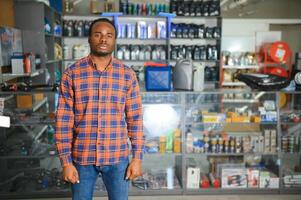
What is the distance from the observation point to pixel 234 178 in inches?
144

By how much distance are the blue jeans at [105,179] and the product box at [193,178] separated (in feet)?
5.71

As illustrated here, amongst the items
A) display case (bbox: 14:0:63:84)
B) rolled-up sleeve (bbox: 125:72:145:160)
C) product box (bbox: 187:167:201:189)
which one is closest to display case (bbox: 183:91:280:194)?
product box (bbox: 187:167:201:189)

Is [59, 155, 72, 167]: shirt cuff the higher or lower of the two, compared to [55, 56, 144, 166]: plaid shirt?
lower

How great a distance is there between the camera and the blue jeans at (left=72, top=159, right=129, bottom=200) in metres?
1.90

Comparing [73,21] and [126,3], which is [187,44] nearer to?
[126,3]

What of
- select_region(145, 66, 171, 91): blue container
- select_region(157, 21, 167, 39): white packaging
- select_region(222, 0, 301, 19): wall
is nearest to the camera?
select_region(145, 66, 171, 91): blue container

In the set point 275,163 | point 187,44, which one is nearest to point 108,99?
point 275,163

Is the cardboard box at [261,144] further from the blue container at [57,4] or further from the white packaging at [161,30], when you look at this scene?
the blue container at [57,4]

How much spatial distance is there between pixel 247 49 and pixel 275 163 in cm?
466

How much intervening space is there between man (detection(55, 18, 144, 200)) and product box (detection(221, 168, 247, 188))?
1.97 meters

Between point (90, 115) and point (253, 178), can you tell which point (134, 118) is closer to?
point (90, 115)

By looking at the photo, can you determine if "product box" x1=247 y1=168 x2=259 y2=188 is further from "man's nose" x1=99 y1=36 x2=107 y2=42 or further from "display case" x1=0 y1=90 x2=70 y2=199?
"man's nose" x1=99 y1=36 x2=107 y2=42

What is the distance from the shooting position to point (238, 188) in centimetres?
361

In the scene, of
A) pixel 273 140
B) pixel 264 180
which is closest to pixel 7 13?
pixel 273 140
